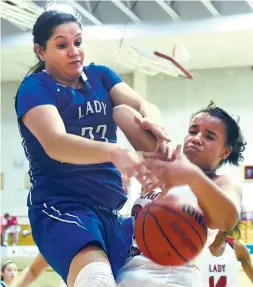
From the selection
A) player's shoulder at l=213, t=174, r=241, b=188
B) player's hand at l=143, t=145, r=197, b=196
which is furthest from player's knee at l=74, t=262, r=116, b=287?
player's shoulder at l=213, t=174, r=241, b=188

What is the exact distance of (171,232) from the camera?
219cm

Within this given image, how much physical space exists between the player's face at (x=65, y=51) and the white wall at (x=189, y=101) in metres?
8.21

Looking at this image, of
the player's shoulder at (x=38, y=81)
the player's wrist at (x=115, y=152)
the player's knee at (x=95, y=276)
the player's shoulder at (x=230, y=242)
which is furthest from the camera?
the player's shoulder at (x=230, y=242)

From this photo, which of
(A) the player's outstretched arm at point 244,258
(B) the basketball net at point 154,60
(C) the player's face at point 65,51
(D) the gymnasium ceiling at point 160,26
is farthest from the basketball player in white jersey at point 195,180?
(B) the basketball net at point 154,60

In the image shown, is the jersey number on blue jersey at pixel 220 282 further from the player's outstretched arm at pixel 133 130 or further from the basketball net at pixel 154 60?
the basketball net at pixel 154 60

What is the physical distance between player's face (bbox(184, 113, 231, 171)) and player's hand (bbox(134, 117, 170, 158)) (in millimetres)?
482

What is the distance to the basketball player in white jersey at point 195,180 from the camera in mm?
2137

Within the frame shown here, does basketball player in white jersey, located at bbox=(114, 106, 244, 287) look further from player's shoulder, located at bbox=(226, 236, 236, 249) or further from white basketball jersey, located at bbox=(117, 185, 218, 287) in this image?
player's shoulder, located at bbox=(226, 236, 236, 249)

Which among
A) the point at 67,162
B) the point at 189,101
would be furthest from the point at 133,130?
the point at 189,101

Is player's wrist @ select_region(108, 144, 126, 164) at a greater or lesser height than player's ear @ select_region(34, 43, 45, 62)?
lesser

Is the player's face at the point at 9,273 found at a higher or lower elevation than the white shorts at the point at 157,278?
lower

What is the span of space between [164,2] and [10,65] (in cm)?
362

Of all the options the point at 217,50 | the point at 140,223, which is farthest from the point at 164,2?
the point at 140,223

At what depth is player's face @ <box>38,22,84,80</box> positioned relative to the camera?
8.16 ft
